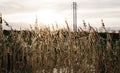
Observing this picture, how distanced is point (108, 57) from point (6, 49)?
1.57m

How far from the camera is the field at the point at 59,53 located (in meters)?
4.55

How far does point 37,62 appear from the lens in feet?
15.1

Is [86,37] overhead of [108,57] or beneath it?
overhead

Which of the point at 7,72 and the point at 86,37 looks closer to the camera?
the point at 7,72

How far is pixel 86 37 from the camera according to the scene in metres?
4.83

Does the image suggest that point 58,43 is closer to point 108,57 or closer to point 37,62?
point 37,62

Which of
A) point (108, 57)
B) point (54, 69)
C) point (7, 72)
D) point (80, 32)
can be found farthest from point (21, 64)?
point (108, 57)

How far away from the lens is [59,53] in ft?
15.9

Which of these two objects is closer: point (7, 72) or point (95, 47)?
point (7, 72)

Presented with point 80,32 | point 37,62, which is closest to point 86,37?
point 80,32

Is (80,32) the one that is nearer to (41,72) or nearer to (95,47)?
(95,47)

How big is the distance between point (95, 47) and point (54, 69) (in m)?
0.74

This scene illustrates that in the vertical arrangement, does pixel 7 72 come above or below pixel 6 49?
below

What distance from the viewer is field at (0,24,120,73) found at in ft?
14.9
